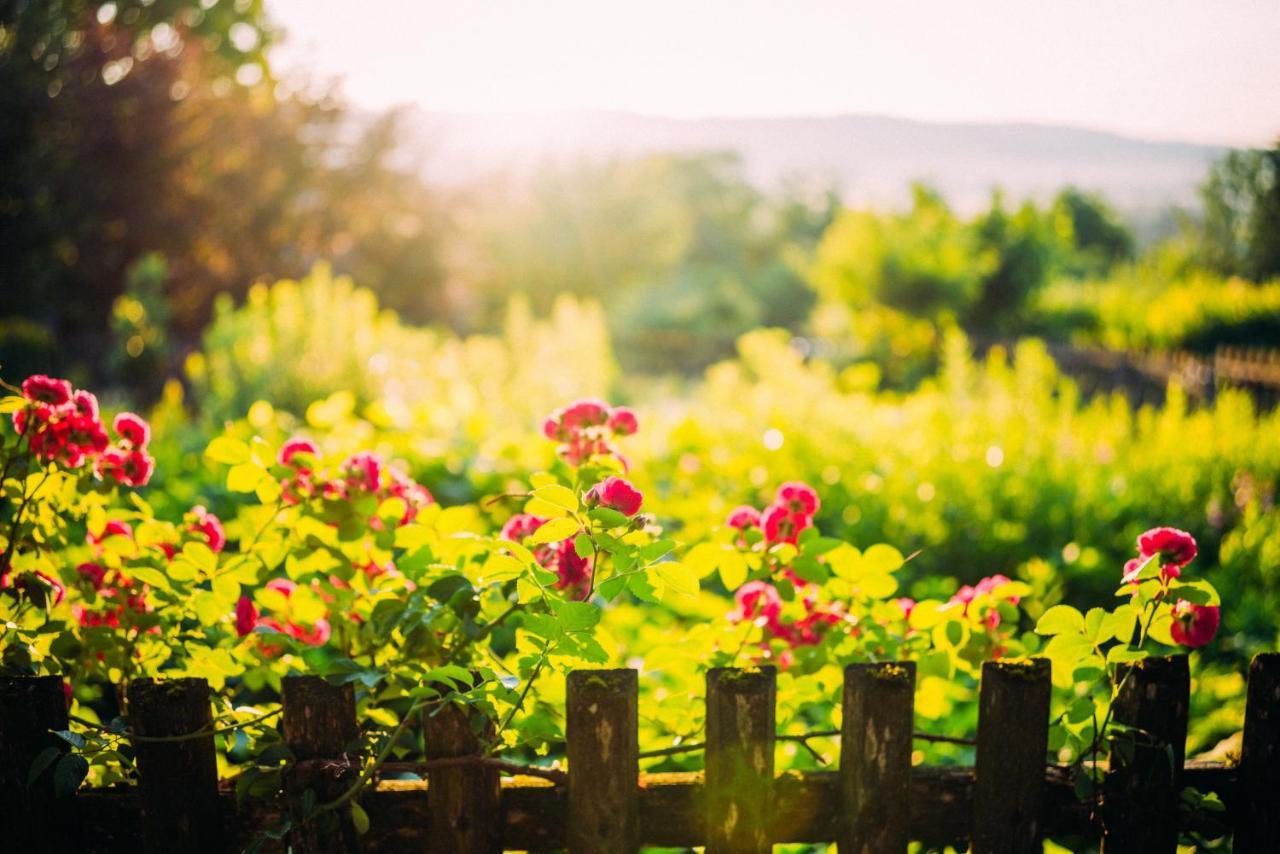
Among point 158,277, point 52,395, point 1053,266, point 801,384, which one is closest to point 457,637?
point 52,395

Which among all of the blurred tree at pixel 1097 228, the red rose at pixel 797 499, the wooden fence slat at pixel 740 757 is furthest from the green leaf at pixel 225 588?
the blurred tree at pixel 1097 228

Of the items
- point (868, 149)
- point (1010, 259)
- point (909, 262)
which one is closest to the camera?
point (909, 262)

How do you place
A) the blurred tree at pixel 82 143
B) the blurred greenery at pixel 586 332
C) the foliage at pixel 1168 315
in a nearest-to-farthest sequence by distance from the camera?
the blurred greenery at pixel 586 332
the blurred tree at pixel 82 143
the foliage at pixel 1168 315

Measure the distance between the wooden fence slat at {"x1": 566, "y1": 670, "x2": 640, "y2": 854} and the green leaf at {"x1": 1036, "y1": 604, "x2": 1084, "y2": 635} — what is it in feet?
1.83

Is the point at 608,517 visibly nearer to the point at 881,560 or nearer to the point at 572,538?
the point at 572,538

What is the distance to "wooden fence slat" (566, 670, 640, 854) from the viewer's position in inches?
48.1

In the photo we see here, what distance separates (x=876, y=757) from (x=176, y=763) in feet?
3.25

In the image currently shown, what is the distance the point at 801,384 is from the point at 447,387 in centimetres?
236

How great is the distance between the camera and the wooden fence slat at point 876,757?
1258 mm

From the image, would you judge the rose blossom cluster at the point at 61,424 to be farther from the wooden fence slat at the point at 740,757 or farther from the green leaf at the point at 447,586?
the wooden fence slat at the point at 740,757

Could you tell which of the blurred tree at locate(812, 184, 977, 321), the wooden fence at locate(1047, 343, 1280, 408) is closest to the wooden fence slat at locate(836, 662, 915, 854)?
the wooden fence at locate(1047, 343, 1280, 408)

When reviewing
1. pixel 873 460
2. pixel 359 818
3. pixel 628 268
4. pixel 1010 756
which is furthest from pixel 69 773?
pixel 628 268

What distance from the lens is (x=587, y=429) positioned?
1.42 m

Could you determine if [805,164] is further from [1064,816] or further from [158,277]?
[1064,816]
